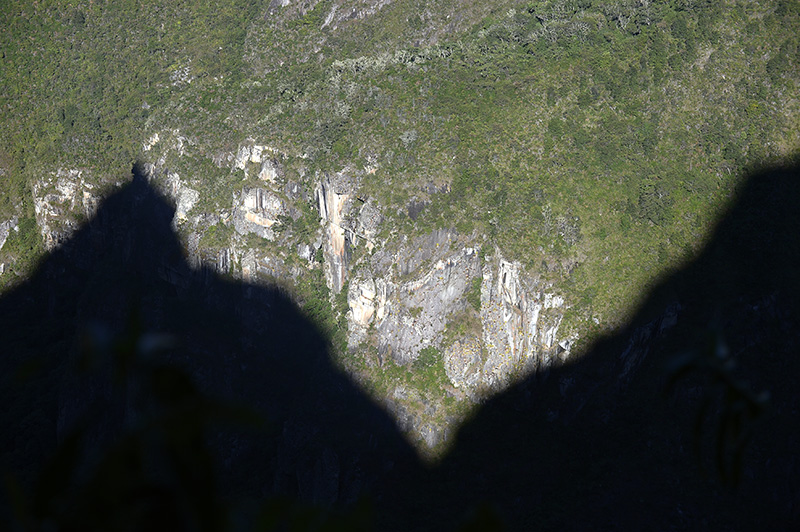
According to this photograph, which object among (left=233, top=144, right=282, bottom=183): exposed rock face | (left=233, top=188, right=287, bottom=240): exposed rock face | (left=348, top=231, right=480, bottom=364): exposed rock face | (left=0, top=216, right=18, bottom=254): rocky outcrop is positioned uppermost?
(left=233, top=144, right=282, bottom=183): exposed rock face

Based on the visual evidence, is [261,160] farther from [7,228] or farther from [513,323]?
[7,228]

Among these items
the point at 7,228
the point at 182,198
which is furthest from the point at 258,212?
the point at 7,228

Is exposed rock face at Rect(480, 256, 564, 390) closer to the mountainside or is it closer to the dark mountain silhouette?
the mountainside

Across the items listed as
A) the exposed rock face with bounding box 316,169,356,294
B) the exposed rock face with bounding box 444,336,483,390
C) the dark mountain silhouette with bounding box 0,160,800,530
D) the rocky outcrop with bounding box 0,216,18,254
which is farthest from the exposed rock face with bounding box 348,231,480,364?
the rocky outcrop with bounding box 0,216,18,254

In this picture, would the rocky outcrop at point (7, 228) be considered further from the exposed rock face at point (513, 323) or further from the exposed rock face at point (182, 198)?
the exposed rock face at point (513, 323)

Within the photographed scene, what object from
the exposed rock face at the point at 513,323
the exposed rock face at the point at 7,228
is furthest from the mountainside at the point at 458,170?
the exposed rock face at the point at 7,228

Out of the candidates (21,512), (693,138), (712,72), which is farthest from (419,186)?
(21,512)
